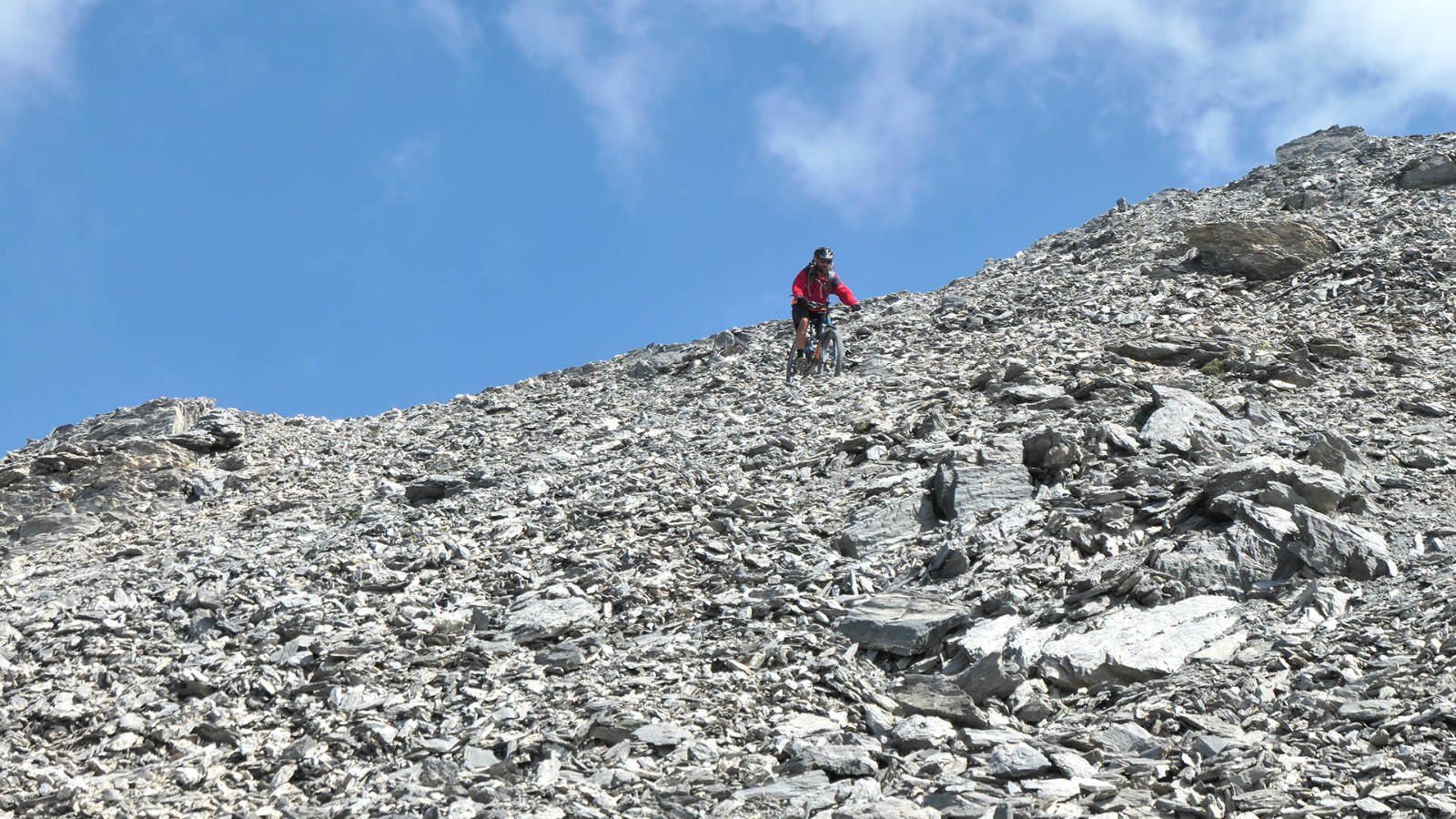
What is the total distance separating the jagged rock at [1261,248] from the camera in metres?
22.7

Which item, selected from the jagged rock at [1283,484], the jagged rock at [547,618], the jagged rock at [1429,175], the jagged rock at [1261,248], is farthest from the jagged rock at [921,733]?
the jagged rock at [1429,175]

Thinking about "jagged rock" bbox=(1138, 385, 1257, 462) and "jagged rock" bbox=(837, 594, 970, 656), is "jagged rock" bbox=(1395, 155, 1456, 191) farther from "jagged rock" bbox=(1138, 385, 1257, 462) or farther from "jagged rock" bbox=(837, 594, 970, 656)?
"jagged rock" bbox=(837, 594, 970, 656)

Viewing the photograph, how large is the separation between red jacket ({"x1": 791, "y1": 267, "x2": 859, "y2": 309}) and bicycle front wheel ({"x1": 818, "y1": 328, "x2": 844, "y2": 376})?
116 centimetres

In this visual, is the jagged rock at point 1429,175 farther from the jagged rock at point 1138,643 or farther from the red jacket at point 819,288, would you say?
the jagged rock at point 1138,643

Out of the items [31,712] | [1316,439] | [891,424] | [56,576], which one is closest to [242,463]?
[56,576]

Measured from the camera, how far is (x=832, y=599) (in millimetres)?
11406

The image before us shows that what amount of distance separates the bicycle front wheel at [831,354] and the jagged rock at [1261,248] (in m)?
8.23

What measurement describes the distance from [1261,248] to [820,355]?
372 inches

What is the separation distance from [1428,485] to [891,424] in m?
6.79

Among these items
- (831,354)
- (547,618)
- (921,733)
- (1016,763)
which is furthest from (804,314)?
(1016,763)

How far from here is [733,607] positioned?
11.5 metres

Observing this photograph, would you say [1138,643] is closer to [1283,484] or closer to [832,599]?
[832,599]

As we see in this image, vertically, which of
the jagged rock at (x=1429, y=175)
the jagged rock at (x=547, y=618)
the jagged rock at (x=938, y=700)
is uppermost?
the jagged rock at (x=1429, y=175)

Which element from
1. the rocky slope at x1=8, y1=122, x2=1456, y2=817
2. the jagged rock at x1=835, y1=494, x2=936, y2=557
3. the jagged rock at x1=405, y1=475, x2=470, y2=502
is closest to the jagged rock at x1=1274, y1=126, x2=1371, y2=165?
the rocky slope at x1=8, y1=122, x2=1456, y2=817
